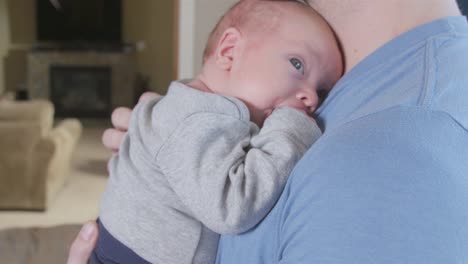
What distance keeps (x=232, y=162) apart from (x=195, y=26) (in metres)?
1.98

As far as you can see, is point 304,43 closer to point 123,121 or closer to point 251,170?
point 251,170

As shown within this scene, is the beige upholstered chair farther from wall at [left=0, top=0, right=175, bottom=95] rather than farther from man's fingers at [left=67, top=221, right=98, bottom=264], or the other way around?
wall at [left=0, top=0, right=175, bottom=95]

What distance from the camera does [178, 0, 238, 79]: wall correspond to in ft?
8.65

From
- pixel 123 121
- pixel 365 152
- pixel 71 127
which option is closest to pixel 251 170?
pixel 365 152

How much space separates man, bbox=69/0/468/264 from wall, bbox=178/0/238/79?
1.99 meters

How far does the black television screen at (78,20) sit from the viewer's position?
7.77 metres

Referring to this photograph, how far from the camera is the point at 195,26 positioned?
2666 millimetres

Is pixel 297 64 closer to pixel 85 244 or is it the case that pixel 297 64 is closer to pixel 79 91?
pixel 85 244

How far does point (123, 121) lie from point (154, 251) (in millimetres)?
361

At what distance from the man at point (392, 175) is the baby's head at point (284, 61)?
171 millimetres

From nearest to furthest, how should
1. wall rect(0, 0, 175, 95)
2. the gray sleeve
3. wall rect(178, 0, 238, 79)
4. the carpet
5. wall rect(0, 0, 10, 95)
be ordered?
the gray sleeve → the carpet → wall rect(178, 0, 238, 79) → wall rect(0, 0, 175, 95) → wall rect(0, 0, 10, 95)

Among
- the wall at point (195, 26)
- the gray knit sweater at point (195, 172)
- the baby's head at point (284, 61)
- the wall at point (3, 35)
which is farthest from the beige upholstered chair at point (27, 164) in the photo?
the wall at point (3, 35)

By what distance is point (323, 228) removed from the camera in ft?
1.82

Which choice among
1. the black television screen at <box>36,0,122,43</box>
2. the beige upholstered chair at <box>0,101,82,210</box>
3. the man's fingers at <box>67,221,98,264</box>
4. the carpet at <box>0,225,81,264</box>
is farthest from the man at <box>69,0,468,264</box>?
the black television screen at <box>36,0,122,43</box>
